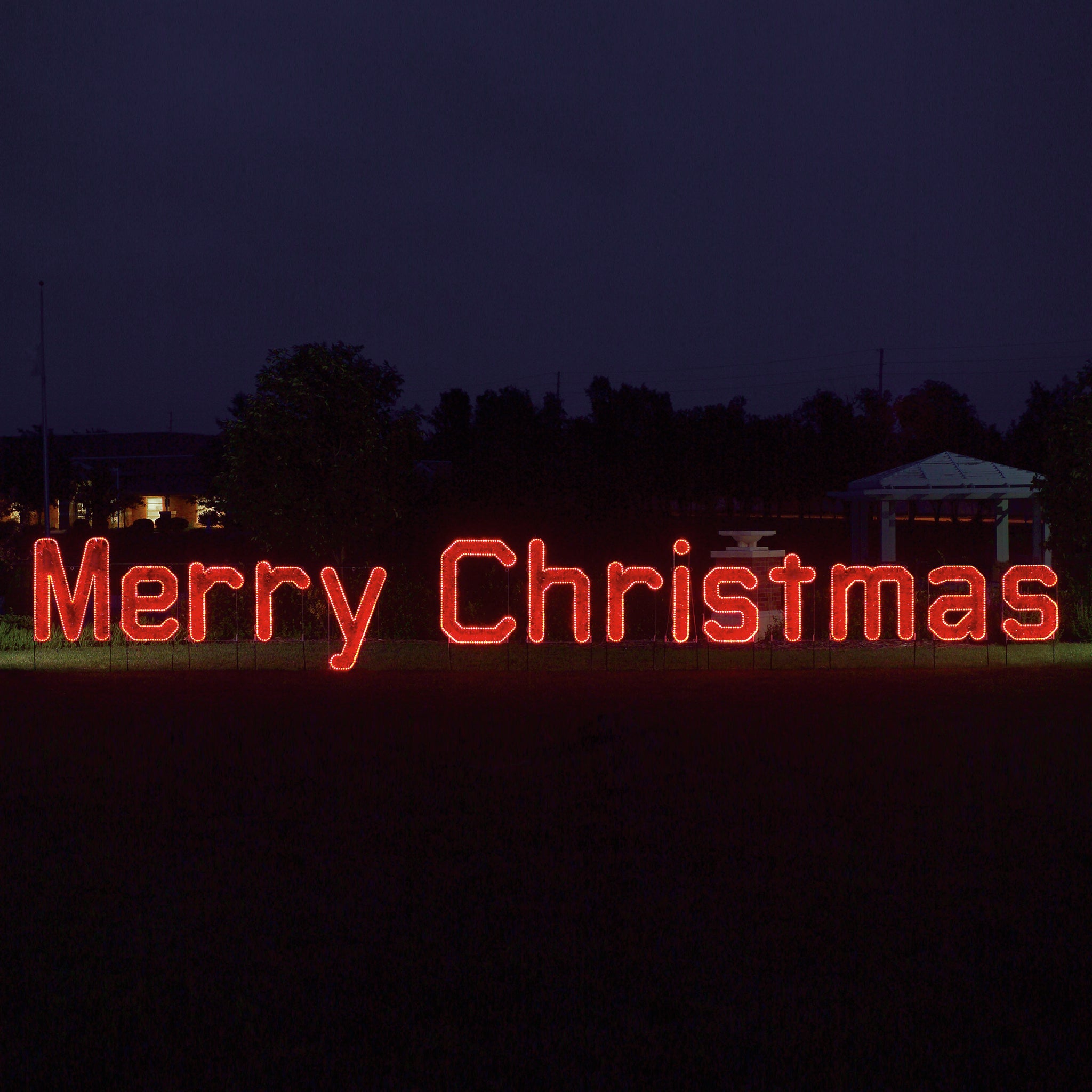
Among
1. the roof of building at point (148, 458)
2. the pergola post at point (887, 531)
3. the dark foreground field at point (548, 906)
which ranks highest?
the roof of building at point (148, 458)

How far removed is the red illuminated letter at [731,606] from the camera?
22094mm

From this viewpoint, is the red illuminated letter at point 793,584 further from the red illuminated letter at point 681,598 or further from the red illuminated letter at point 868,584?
the red illuminated letter at point 681,598

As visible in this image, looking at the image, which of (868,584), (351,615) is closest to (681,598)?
(868,584)

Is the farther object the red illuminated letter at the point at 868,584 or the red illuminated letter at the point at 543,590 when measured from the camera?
the red illuminated letter at the point at 868,584

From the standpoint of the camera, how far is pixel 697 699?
17031 mm

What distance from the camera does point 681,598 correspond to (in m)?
22.3

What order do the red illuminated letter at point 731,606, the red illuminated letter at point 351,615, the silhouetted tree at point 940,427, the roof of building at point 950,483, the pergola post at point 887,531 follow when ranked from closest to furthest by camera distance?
the red illuminated letter at point 351,615 < the red illuminated letter at point 731,606 < the roof of building at point 950,483 < the pergola post at point 887,531 < the silhouetted tree at point 940,427

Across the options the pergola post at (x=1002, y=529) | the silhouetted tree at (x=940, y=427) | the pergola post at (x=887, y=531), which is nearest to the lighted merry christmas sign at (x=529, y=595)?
the pergola post at (x=887, y=531)

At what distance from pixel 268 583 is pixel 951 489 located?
64.9ft

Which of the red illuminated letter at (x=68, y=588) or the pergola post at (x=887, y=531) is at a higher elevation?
the pergola post at (x=887, y=531)

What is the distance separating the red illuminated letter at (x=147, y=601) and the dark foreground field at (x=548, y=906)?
8.13 m

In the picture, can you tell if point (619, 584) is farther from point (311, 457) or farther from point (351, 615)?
point (311, 457)

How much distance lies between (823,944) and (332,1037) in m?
2.65

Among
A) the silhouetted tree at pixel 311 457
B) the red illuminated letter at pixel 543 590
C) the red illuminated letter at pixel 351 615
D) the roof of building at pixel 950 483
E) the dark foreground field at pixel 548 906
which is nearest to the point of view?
the dark foreground field at pixel 548 906
